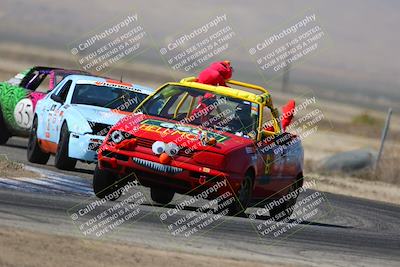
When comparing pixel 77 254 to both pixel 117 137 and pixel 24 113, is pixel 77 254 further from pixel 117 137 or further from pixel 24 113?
pixel 24 113

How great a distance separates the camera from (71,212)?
34.2 feet

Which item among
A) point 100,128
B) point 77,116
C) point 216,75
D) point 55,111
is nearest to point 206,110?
point 216,75

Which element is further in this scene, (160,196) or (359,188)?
(359,188)

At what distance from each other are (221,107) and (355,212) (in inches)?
141

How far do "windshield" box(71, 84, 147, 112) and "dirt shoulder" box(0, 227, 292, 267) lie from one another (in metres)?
6.73

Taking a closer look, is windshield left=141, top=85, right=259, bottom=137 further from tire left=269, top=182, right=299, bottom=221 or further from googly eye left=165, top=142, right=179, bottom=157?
tire left=269, top=182, right=299, bottom=221

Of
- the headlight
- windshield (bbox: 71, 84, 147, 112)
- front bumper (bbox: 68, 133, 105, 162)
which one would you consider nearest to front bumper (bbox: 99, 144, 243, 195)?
the headlight

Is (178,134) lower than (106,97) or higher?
lower

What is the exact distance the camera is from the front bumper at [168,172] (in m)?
11.6

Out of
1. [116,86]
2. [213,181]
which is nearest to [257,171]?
[213,181]

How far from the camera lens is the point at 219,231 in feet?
34.7

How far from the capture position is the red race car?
38.2 feet

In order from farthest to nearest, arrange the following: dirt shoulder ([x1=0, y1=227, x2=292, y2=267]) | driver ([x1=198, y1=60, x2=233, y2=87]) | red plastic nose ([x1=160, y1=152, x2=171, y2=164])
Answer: driver ([x1=198, y1=60, x2=233, y2=87]) < red plastic nose ([x1=160, y1=152, x2=171, y2=164]) < dirt shoulder ([x1=0, y1=227, x2=292, y2=267])

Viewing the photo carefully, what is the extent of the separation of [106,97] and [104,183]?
366 centimetres
